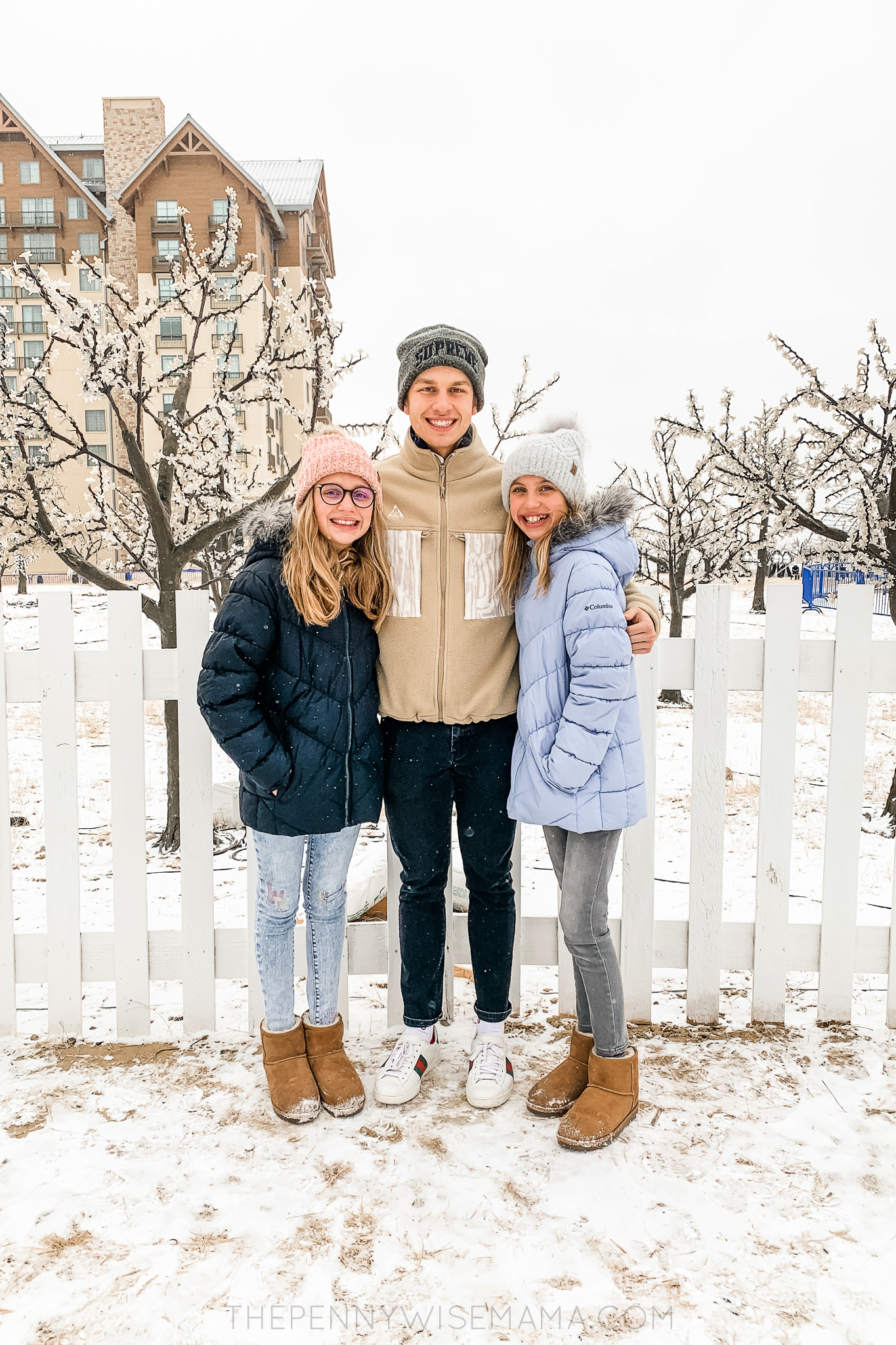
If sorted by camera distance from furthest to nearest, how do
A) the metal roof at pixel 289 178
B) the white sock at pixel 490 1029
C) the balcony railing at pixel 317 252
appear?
the balcony railing at pixel 317 252
the metal roof at pixel 289 178
the white sock at pixel 490 1029

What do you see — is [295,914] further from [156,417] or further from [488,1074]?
[156,417]

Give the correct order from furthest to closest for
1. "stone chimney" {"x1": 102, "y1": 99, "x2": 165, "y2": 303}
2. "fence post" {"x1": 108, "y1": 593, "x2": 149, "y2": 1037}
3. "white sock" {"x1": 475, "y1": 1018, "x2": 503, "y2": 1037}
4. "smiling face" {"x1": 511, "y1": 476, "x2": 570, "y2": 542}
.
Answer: "stone chimney" {"x1": 102, "y1": 99, "x2": 165, "y2": 303} → "fence post" {"x1": 108, "y1": 593, "x2": 149, "y2": 1037} → "white sock" {"x1": 475, "y1": 1018, "x2": 503, "y2": 1037} → "smiling face" {"x1": 511, "y1": 476, "x2": 570, "y2": 542}

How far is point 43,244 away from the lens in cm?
3559

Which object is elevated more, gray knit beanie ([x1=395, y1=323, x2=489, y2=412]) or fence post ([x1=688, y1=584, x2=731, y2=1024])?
gray knit beanie ([x1=395, y1=323, x2=489, y2=412])

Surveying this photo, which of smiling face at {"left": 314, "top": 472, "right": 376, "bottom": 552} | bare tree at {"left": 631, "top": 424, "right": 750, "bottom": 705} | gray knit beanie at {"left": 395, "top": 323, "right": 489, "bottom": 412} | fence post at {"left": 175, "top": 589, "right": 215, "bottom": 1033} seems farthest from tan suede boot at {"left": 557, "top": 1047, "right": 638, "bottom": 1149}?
bare tree at {"left": 631, "top": 424, "right": 750, "bottom": 705}

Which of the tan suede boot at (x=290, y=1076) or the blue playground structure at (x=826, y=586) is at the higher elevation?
the blue playground structure at (x=826, y=586)

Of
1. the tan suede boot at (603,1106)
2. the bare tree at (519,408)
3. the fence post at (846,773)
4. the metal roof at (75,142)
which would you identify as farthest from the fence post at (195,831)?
the metal roof at (75,142)

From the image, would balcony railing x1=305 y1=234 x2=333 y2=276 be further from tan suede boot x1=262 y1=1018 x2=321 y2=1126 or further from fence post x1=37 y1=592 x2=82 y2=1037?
tan suede boot x1=262 y1=1018 x2=321 y2=1126

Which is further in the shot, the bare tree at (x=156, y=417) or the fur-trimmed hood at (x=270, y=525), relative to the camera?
the bare tree at (x=156, y=417)

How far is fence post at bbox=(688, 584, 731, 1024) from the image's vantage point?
2734 millimetres

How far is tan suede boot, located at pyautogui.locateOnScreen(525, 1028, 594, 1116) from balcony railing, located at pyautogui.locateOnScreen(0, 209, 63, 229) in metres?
42.2

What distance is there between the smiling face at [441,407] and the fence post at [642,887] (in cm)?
96

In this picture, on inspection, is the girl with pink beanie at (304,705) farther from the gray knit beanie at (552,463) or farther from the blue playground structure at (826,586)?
the blue playground structure at (826,586)

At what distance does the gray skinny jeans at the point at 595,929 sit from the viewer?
231cm
